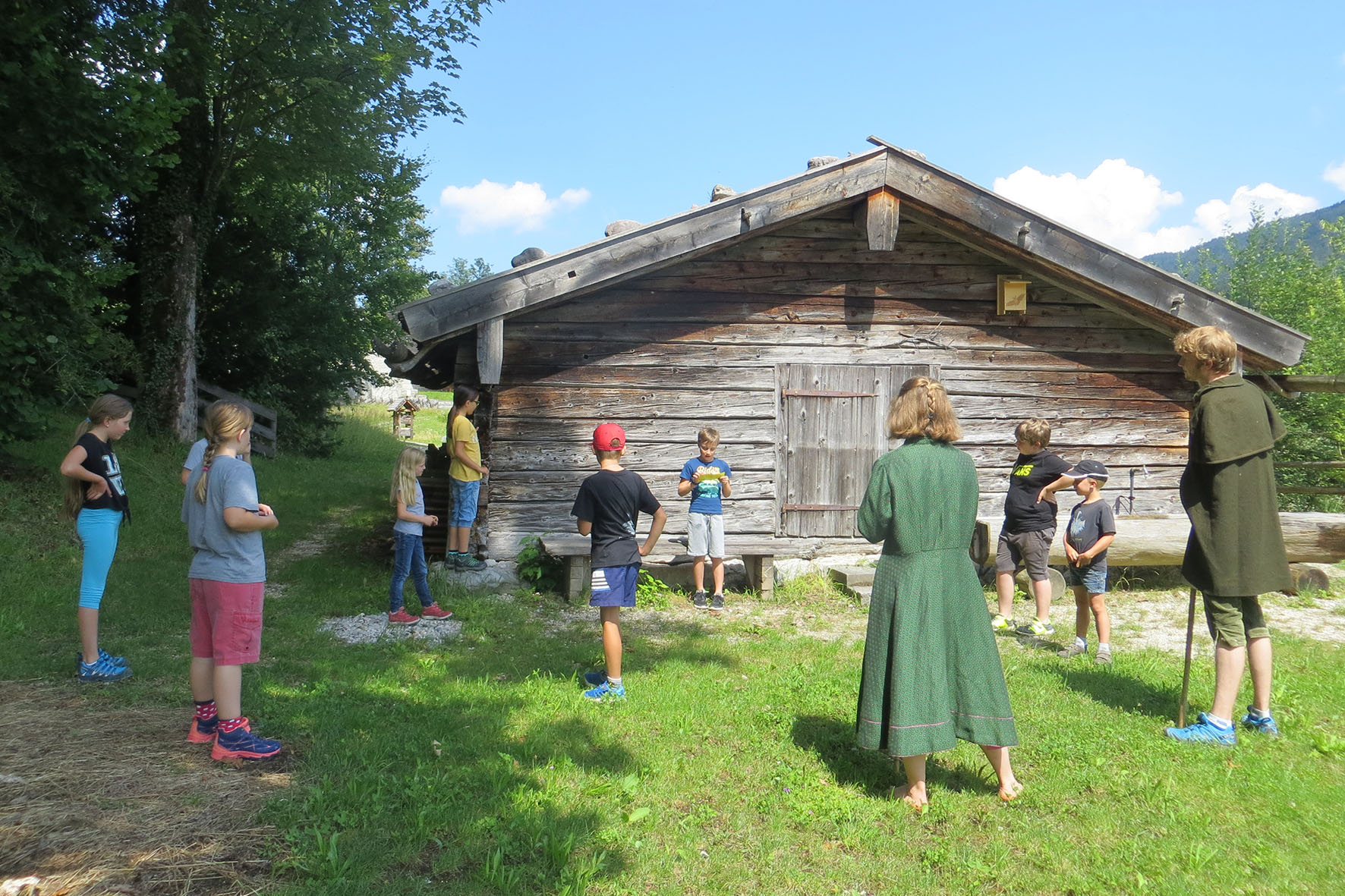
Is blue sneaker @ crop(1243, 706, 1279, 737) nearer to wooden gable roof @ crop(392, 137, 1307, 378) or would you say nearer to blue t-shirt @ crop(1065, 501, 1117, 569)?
blue t-shirt @ crop(1065, 501, 1117, 569)

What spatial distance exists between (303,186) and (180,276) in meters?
7.23

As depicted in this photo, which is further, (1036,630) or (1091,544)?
(1036,630)

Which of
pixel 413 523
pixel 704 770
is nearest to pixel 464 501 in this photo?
pixel 413 523

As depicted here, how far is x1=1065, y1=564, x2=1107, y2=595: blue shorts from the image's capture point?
5863 mm

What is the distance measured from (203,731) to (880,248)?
7.01 m

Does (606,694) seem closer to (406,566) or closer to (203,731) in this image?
(203,731)

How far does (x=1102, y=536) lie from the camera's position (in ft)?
19.1

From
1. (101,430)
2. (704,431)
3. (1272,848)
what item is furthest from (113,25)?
(1272,848)

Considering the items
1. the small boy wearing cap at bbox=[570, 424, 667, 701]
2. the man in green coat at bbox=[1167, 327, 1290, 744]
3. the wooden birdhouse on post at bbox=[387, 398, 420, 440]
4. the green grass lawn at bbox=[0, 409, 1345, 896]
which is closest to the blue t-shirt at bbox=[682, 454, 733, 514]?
the green grass lawn at bbox=[0, 409, 1345, 896]

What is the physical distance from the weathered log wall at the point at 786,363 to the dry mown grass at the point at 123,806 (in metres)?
4.33

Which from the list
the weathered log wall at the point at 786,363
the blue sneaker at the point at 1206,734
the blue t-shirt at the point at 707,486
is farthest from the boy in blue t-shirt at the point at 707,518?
the blue sneaker at the point at 1206,734

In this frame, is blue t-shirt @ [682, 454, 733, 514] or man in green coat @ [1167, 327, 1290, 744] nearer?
man in green coat @ [1167, 327, 1290, 744]

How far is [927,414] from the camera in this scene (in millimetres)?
3773

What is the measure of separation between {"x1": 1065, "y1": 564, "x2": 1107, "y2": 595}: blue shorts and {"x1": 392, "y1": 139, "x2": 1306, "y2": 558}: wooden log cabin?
3.28 meters
